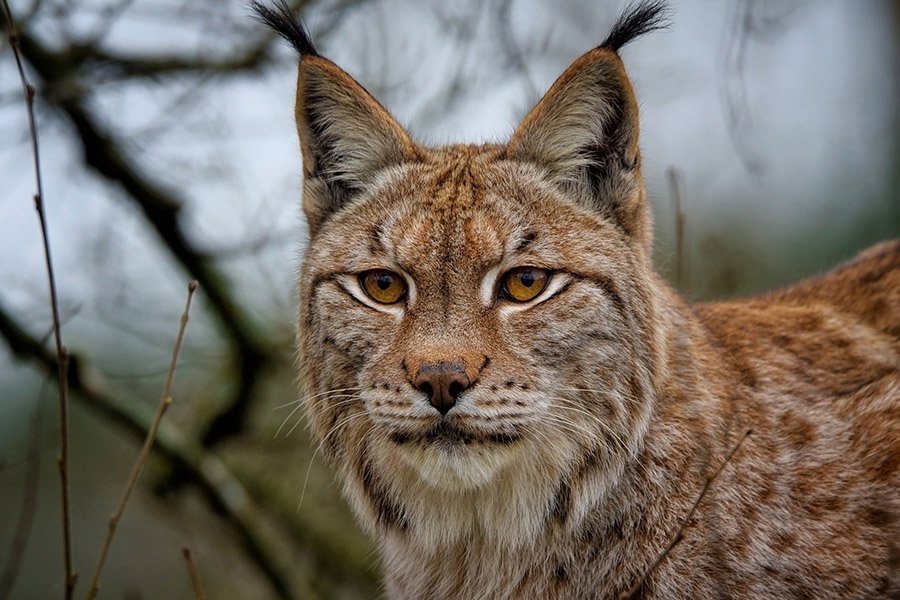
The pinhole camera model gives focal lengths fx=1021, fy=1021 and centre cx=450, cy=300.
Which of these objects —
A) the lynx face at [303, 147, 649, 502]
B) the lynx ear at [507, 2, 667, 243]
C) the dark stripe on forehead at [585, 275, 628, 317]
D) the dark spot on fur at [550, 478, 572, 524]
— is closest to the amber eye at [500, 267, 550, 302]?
the lynx face at [303, 147, 649, 502]

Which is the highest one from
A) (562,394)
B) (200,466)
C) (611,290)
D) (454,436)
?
(611,290)

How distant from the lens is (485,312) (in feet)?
14.5

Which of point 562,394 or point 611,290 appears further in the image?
point 611,290

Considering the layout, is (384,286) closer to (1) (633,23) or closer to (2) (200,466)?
(1) (633,23)

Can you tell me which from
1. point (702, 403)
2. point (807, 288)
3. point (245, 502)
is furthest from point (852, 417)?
point (245, 502)

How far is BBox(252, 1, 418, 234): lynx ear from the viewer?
16.4 ft

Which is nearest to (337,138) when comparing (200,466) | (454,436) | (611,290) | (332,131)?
(332,131)

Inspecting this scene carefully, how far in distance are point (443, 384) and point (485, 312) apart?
0.48 meters

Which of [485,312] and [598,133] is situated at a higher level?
[598,133]

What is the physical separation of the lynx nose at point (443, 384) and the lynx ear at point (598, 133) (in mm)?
1298

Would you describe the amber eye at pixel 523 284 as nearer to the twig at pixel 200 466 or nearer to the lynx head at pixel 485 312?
the lynx head at pixel 485 312

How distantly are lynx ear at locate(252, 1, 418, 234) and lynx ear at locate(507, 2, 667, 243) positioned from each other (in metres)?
0.68

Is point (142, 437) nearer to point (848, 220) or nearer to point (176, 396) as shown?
point (176, 396)

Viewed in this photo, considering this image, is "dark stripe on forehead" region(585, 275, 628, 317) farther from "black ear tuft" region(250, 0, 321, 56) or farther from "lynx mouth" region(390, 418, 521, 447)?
"black ear tuft" region(250, 0, 321, 56)
